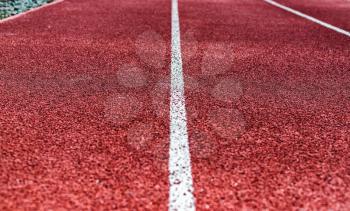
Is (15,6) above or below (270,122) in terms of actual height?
below

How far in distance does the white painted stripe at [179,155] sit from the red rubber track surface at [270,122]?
52mm

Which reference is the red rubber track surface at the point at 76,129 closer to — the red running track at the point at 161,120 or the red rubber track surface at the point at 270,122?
the red running track at the point at 161,120

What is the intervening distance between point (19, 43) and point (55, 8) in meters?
4.12

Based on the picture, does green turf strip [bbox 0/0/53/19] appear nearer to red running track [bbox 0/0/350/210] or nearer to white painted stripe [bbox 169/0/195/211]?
red running track [bbox 0/0/350/210]

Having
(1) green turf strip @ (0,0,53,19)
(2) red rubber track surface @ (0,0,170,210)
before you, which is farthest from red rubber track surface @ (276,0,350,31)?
(1) green turf strip @ (0,0,53,19)

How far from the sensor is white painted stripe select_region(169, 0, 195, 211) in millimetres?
2465

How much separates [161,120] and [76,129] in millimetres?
667

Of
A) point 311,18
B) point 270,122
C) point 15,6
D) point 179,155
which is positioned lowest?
point 15,6

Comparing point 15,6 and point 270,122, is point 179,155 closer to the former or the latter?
point 270,122

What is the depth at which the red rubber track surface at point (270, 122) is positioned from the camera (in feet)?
8.54

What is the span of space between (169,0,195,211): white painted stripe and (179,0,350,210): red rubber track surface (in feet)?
0.17

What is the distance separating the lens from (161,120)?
143 inches

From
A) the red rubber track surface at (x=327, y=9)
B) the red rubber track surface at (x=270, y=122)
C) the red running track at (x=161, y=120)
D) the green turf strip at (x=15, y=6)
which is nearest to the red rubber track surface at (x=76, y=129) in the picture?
the red running track at (x=161, y=120)

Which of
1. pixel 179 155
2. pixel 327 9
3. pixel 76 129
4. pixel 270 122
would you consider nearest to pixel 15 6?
pixel 327 9
